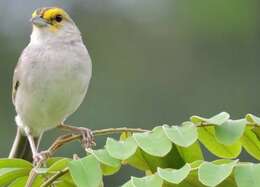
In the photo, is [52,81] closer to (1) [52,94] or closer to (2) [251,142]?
(1) [52,94]

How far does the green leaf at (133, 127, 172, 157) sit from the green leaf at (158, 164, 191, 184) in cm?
11

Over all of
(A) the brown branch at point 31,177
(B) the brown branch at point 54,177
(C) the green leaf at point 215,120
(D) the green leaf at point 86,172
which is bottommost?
(A) the brown branch at point 31,177

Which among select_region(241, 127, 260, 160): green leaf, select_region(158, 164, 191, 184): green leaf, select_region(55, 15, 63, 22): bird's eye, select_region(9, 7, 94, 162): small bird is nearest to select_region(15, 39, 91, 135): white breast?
select_region(9, 7, 94, 162): small bird

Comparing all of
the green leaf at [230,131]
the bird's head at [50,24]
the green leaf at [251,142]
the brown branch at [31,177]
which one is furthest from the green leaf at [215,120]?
the bird's head at [50,24]

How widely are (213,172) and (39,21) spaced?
250cm

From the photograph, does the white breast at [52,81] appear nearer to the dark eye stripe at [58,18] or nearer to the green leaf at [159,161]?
the dark eye stripe at [58,18]

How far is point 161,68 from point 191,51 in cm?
58

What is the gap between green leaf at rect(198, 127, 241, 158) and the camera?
3008 mm

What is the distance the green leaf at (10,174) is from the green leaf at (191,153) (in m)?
0.52

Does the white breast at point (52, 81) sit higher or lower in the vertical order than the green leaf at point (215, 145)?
lower

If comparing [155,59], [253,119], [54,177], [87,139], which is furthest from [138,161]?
[155,59]

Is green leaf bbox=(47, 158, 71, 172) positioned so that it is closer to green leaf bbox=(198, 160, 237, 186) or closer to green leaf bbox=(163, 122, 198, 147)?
green leaf bbox=(163, 122, 198, 147)

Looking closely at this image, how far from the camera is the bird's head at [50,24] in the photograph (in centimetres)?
494

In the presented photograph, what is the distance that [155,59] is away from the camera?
12016 mm
